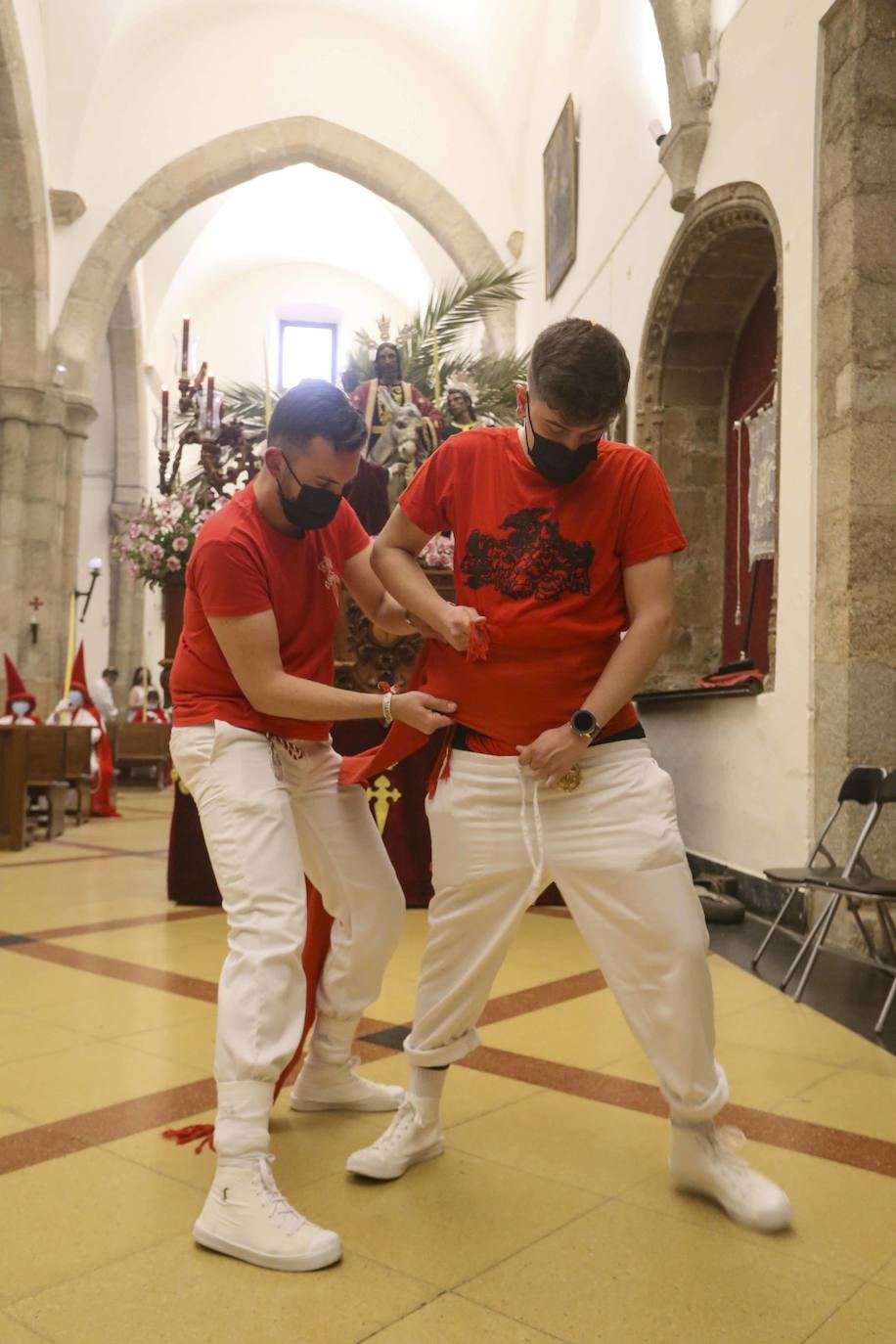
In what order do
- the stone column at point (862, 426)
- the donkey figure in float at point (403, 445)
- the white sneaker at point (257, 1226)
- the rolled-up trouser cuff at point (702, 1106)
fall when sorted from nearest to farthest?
the white sneaker at point (257, 1226) → the rolled-up trouser cuff at point (702, 1106) → the stone column at point (862, 426) → the donkey figure in float at point (403, 445)

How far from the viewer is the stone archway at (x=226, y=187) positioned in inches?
581

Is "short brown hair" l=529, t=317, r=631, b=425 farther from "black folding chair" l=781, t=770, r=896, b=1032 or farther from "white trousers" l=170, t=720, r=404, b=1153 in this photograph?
"black folding chair" l=781, t=770, r=896, b=1032

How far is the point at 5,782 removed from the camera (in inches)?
362

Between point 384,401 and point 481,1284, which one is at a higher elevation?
point 384,401

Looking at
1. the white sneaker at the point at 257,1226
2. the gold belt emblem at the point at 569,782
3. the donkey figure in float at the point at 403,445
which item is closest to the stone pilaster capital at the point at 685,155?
the donkey figure in float at the point at 403,445

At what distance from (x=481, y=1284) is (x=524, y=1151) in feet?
2.30

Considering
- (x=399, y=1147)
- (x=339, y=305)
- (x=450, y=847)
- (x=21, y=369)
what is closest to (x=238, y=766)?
(x=450, y=847)

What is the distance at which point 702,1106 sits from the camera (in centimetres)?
246

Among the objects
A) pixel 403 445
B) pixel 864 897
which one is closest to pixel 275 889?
pixel 864 897

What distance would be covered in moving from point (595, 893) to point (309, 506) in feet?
3.28

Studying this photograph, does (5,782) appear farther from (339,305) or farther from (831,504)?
(339,305)

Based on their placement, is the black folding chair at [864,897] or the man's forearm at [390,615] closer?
the man's forearm at [390,615]

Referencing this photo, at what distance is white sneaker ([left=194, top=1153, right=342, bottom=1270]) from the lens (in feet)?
7.30

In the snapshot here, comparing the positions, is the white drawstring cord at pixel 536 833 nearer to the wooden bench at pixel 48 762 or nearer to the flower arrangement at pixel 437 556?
the flower arrangement at pixel 437 556
